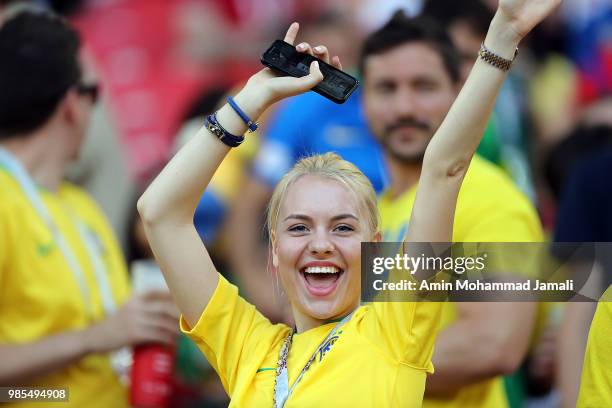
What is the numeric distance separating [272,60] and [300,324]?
645 millimetres

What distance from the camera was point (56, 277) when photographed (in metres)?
4.02

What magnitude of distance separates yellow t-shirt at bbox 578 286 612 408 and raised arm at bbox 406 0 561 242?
0.48 meters

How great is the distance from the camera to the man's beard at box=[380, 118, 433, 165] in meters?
4.17

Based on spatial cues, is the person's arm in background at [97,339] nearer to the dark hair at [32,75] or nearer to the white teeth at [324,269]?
the dark hair at [32,75]

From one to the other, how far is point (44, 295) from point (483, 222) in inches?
57.2

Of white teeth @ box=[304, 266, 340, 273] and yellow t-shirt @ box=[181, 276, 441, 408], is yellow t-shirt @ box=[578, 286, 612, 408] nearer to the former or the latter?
yellow t-shirt @ box=[181, 276, 441, 408]

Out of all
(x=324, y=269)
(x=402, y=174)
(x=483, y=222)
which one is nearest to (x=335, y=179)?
(x=324, y=269)

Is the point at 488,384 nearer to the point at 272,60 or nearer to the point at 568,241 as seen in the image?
the point at 568,241

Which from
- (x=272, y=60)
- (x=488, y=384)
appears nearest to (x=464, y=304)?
(x=488, y=384)

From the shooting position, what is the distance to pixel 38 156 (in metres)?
4.24

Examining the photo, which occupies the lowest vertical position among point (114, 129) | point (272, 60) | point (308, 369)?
point (308, 369)

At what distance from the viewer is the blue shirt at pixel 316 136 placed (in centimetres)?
491

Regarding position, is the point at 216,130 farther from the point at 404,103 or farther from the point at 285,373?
the point at 404,103

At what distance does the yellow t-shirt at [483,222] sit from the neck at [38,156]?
1.20 m
